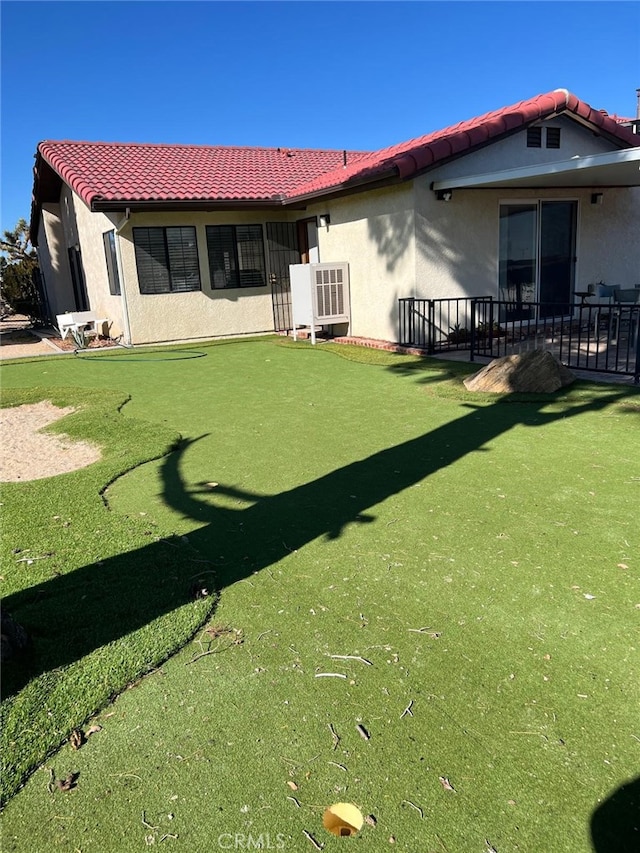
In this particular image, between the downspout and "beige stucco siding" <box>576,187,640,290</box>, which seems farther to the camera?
the downspout

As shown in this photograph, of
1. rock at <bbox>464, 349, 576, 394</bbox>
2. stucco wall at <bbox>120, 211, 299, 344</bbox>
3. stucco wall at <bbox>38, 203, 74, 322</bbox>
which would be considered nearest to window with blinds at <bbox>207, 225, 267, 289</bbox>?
stucco wall at <bbox>120, 211, 299, 344</bbox>

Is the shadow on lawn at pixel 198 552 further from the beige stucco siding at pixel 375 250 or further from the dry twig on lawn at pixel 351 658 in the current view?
the beige stucco siding at pixel 375 250

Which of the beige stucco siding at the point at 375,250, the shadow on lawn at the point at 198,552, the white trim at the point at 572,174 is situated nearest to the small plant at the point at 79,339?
the beige stucco siding at the point at 375,250

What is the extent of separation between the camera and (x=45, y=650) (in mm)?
2836

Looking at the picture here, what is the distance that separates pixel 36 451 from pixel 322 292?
7.89m

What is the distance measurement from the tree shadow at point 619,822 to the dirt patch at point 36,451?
16.0ft

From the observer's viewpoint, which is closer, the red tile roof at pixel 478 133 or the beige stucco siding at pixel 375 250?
the red tile roof at pixel 478 133

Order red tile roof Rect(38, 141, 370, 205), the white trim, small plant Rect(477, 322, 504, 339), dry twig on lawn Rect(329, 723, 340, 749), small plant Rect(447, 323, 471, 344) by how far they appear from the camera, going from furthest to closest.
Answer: red tile roof Rect(38, 141, 370, 205) → small plant Rect(447, 323, 471, 344) → small plant Rect(477, 322, 504, 339) → the white trim → dry twig on lawn Rect(329, 723, 340, 749)

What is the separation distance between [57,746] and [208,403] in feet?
20.1

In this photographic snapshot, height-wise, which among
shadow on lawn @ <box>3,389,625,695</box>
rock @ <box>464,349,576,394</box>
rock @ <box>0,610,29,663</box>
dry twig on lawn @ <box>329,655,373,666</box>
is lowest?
dry twig on lawn @ <box>329,655,373,666</box>

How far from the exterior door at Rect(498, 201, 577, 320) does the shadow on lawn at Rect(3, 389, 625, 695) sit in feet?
24.7

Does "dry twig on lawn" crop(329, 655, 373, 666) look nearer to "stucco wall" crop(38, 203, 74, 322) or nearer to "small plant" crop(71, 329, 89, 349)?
"small plant" crop(71, 329, 89, 349)

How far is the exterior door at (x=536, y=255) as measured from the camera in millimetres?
12516

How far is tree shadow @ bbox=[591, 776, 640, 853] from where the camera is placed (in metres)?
1.87
